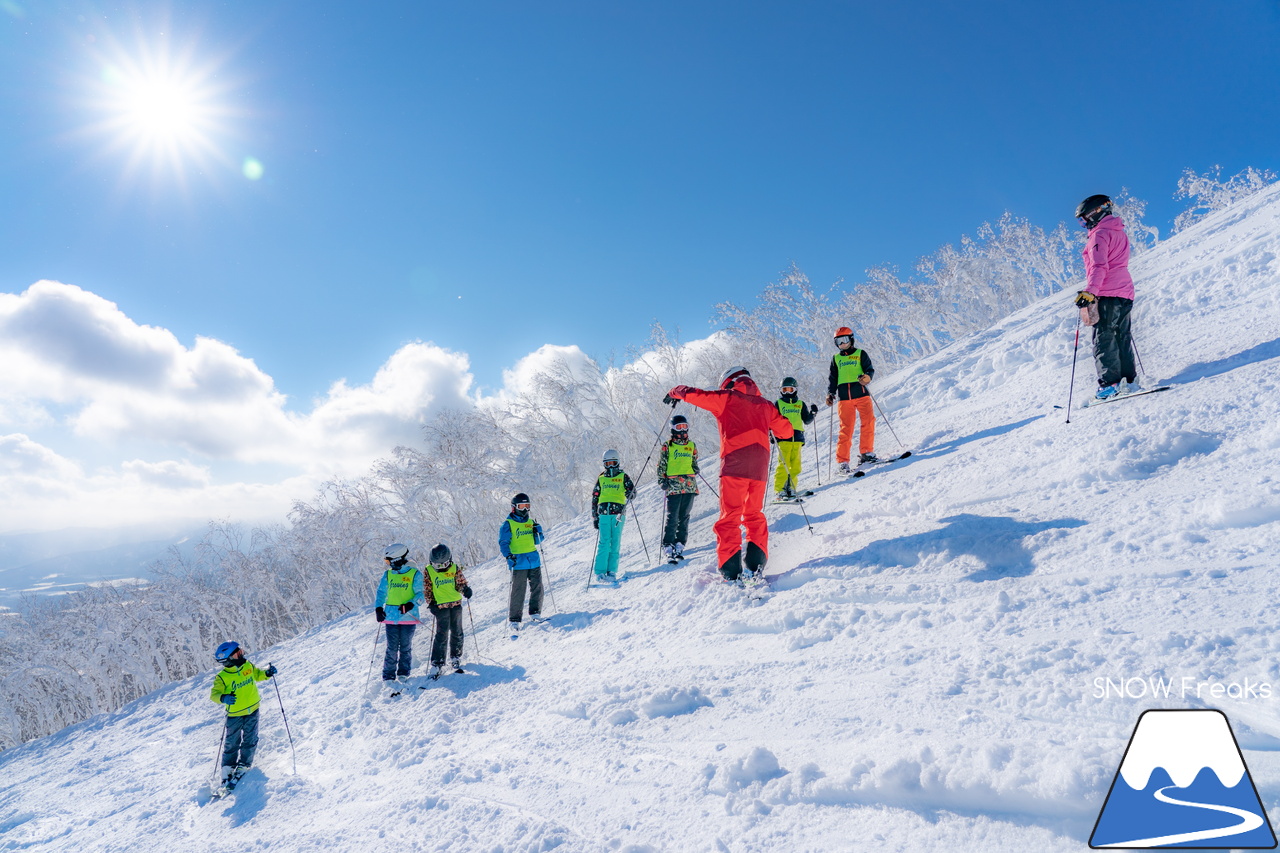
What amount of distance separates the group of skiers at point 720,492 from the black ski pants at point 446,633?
1 centimetres

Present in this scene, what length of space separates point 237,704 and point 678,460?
5955 millimetres

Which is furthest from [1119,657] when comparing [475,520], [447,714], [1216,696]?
[475,520]

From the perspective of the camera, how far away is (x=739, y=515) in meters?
5.51

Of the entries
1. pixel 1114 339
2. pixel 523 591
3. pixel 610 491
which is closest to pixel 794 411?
pixel 610 491

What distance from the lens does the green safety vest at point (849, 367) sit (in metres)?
7.76

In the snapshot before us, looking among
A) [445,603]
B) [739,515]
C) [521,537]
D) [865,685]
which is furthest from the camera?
[521,537]

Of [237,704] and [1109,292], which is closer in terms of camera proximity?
[237,704]

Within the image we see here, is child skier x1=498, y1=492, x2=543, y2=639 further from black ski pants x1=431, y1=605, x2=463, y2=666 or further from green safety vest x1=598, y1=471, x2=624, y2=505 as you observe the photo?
green safety vest x1=598, y1=471, x2=624, y2=505

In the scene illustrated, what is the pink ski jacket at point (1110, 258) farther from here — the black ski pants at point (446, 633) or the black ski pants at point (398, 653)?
the black ski pants at point (398, 653)

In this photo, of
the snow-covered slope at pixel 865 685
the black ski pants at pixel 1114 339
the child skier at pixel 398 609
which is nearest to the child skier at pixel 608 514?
the snow-covered slope at pixel 865 685

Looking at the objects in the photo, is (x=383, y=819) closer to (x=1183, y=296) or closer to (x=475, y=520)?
(x=1183, y=296)

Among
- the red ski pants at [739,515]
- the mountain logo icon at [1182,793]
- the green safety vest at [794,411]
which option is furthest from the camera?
the green safety vest at [794,411]

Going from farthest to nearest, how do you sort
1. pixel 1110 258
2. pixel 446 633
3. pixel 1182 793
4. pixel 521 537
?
pixel 521 537
pixel 446 633
pixel 1110 258
pixel 1182 793

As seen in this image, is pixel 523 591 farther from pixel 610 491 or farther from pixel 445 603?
pixel 610 491
